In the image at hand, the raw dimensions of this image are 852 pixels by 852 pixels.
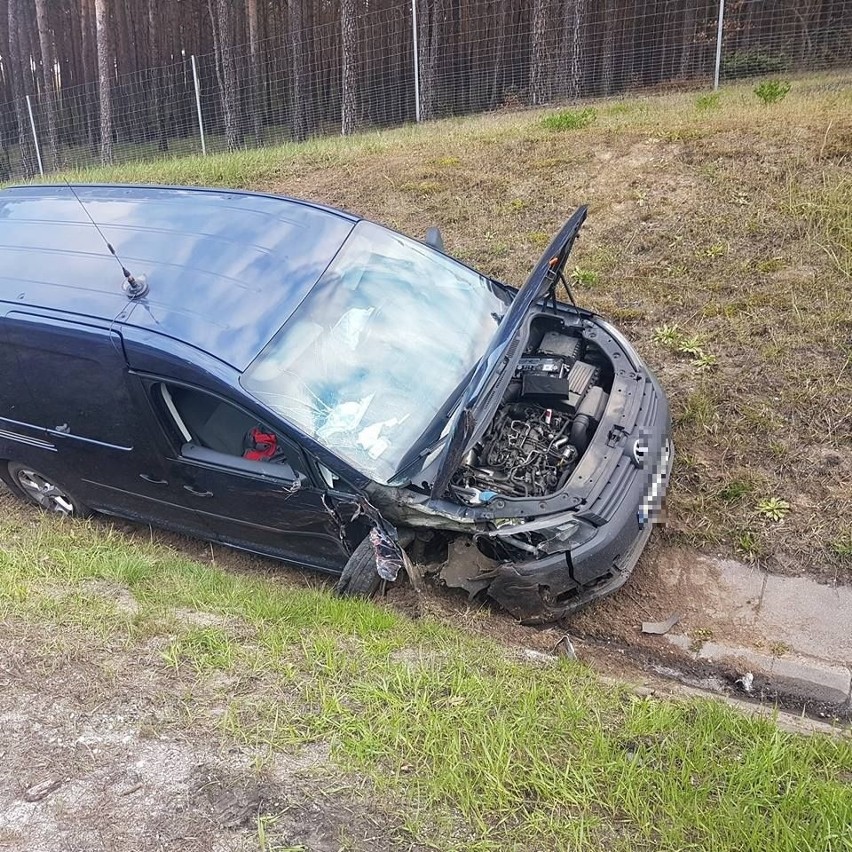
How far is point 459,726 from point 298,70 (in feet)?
47.6

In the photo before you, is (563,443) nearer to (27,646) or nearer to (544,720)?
(544,720)

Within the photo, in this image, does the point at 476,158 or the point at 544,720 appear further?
the point at 476,158

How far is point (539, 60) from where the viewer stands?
13234 millimetres

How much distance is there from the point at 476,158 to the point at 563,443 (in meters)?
5.56

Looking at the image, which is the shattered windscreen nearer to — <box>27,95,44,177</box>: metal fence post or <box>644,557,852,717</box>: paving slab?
<box>644,557,852,717</box>: paving slab

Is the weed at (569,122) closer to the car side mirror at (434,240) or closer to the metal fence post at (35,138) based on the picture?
the car side mirror at (434,240)

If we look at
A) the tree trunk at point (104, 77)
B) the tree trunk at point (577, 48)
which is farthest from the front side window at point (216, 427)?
the tree trunk at point (104, 77)

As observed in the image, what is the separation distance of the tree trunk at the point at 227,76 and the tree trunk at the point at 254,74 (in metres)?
0.31

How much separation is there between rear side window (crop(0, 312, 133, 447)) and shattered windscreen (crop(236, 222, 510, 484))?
843 millimetres

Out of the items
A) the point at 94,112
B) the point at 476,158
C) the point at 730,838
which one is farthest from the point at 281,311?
Answer: the point at 94,112

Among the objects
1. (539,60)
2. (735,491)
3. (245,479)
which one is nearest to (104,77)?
(539,60)

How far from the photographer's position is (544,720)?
2764 millimetres

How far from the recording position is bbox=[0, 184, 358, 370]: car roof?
380 centimetres

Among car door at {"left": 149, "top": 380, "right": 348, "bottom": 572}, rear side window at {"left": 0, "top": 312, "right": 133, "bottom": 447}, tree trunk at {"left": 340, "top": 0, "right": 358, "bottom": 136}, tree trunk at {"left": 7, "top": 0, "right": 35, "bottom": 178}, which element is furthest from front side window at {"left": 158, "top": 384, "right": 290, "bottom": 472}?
tree trunk at {"left": 7, "top": 0, "right": 35, "bottom": 178}
